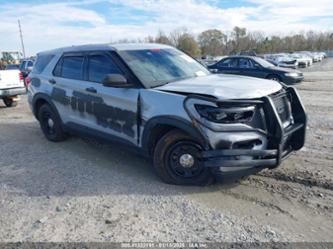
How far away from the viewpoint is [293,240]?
285 centimetres

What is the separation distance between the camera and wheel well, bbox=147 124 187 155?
12.9 feet

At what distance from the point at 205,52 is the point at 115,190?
82.9 metres

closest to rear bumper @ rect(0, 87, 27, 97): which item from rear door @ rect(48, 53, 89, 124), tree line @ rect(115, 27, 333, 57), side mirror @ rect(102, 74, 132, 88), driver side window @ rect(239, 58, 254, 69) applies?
rear door @ rect(48, 53, 89, 124)

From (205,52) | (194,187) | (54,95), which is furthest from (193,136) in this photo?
(205,52)

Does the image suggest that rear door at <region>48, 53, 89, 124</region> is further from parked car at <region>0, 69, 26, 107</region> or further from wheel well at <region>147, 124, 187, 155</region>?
parked car at <region>0, 69, 26, 107</region>

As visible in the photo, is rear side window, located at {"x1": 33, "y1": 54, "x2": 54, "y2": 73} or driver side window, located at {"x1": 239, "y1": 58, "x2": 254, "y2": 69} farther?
driver side window, located at {"x1": 239, "y1": 58, "x2": 254, "y2": 69}

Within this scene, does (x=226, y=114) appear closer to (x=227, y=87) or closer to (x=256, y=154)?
(x=227, y=87)

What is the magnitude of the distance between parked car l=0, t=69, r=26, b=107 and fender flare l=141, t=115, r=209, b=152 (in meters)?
8.34

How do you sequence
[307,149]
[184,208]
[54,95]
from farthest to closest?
[54,95] < [307,149] < [184,208]

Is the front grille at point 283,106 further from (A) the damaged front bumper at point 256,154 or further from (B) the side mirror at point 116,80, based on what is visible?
(B) the side mirror at point 116,80

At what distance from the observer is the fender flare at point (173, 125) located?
139 inches

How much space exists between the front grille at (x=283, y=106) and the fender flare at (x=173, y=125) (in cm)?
104

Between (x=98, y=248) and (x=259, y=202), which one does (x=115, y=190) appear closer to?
(x=98, y=248)

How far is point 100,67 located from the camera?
477 cm
